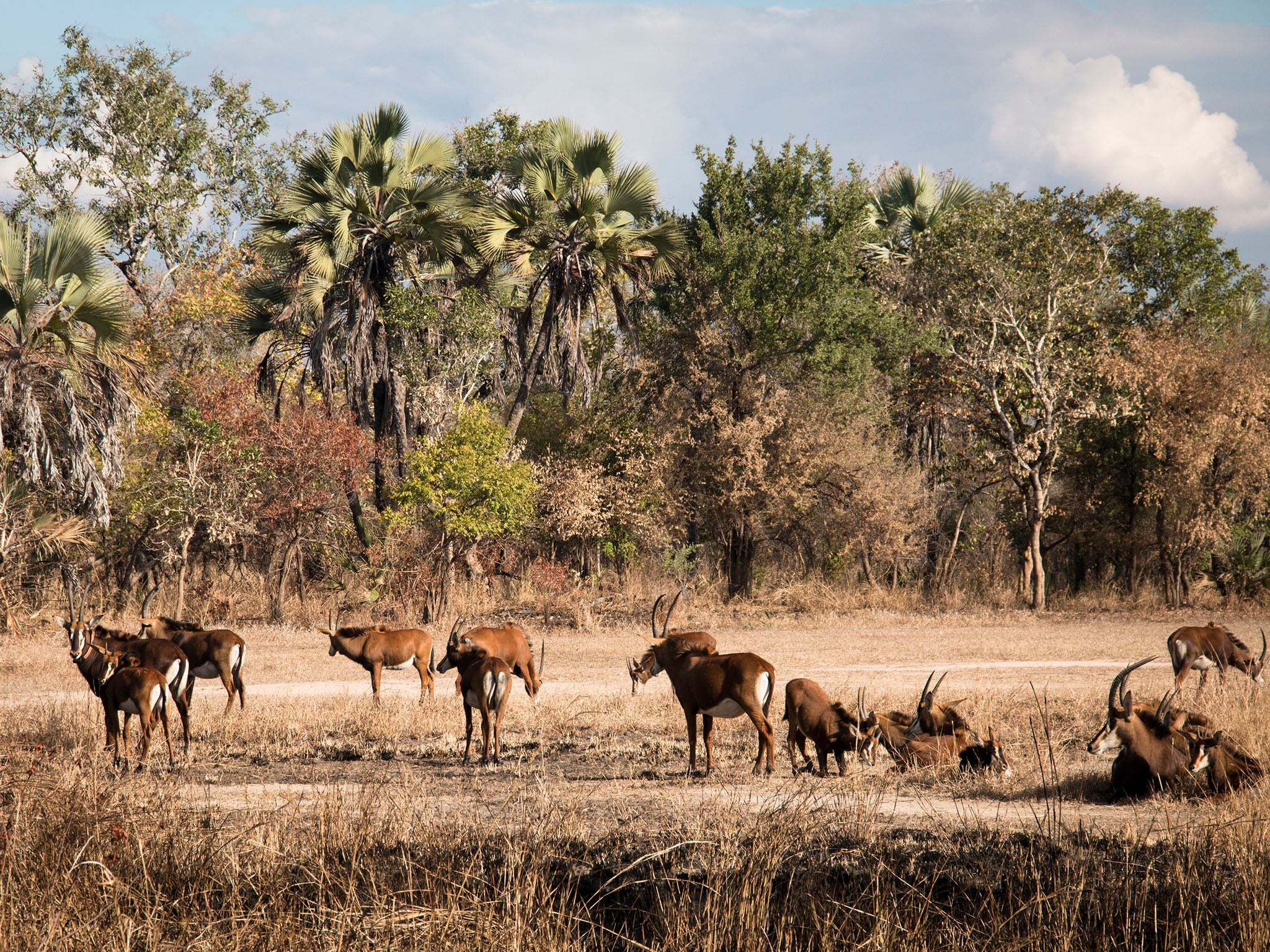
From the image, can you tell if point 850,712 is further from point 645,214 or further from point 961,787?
point 645,214

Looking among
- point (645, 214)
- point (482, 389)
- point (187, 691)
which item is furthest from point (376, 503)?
point (187, 691)

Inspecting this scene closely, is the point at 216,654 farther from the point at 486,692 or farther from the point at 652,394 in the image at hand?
the point at 652,394

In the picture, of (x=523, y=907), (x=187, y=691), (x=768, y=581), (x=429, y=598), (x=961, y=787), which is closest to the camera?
(x=523, y=907)

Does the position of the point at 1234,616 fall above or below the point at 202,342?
below

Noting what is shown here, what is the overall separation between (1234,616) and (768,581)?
11.5m

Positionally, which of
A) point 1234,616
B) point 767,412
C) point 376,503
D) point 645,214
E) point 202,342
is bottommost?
point 1234,616

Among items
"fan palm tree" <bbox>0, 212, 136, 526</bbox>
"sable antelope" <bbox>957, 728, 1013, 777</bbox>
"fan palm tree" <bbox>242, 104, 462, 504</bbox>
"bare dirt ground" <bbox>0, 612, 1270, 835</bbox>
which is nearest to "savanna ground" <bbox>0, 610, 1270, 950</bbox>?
"bare dirt ground" <bbox>0, 612, 1270, 835</bbox>

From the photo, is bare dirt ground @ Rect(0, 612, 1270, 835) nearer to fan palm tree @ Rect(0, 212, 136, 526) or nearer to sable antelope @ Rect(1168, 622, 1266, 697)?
sable antelope @ Rect(1168, 622, 1266, 697)

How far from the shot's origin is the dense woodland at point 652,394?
22.8 metres

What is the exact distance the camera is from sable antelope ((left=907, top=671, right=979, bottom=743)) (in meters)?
9.54

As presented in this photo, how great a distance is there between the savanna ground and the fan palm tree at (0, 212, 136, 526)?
8.59 meters

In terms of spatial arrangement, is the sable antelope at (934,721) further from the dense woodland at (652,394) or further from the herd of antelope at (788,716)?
the dense woodland at (652,394)

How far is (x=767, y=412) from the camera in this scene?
84.9 ft

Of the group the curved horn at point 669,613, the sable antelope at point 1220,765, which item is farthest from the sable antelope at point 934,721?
the curved horn at point 669,613
